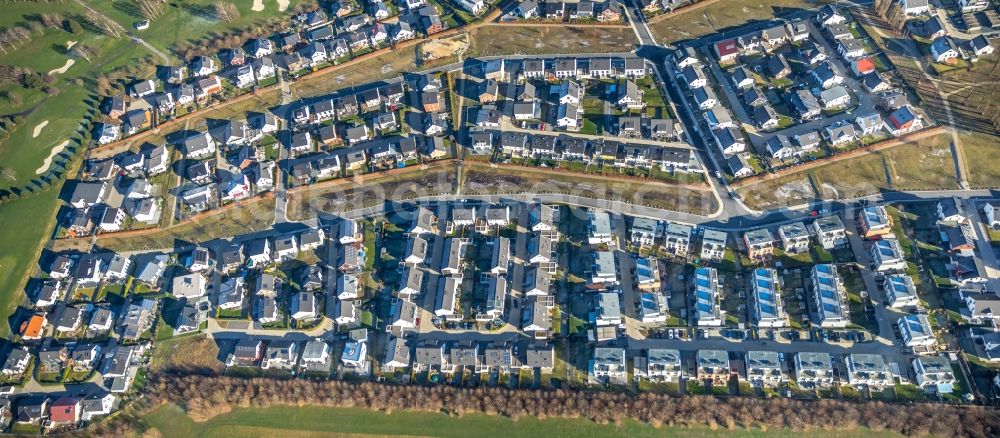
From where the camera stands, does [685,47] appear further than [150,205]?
Yes

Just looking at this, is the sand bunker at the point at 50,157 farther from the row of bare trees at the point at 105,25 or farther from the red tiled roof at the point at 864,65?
the red tiled roof at the point at 864,65

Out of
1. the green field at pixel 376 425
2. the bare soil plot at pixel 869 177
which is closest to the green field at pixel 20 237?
the green field at pixel 376 425

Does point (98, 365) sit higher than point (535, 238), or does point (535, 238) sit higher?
point (535, 238)

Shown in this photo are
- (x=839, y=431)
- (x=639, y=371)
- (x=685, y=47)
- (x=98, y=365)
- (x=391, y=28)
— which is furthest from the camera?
(x=391, y=28)

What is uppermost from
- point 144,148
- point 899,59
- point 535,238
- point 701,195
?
point 899,59

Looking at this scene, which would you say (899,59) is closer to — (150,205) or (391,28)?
(391,28)

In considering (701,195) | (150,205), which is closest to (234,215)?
(150,205)

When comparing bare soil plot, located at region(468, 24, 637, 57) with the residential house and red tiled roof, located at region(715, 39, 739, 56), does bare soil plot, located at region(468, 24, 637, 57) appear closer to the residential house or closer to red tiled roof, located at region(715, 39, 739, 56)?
red tiled roof, located at region(715, 39, 739, 56)
